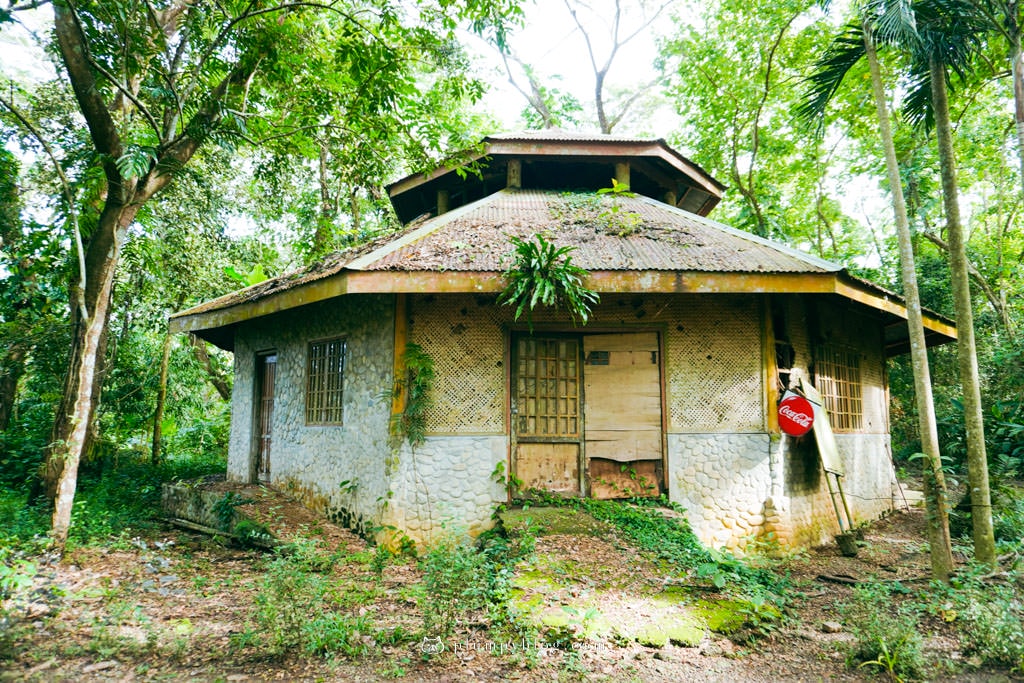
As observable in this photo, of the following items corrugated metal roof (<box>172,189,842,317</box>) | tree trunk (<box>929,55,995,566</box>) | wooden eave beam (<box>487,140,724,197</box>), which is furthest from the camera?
wooden eave beam (<box>487,140,724,197</box>)

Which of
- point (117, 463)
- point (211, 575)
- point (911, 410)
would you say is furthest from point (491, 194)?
point (911, 410)

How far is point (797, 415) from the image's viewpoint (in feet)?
23.6

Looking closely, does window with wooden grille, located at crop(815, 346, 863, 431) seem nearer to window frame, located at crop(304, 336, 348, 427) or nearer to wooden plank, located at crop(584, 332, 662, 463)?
wooden plank, located at crop(584, 332, 662, 463)

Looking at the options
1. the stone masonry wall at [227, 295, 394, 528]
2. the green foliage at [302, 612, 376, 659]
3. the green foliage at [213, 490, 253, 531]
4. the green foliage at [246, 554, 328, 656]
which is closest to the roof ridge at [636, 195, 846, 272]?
the stone masonry wall at [227, 295, 394, 528]

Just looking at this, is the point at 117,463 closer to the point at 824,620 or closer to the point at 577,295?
the point at 577,295

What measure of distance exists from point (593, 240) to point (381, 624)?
4805 mm

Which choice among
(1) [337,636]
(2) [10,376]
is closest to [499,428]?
(1) [337,636]

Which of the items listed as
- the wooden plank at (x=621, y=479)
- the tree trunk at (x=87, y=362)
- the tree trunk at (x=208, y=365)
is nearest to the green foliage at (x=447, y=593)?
the wooden plank at (x=621, y=479)

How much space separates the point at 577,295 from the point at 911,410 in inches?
541

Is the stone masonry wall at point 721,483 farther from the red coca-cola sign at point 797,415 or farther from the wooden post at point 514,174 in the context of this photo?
the wooden post at point 514,174

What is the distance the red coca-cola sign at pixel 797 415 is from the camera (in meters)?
7.18

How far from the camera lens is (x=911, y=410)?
15.4 meters

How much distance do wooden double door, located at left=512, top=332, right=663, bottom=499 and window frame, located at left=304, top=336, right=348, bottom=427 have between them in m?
2.44

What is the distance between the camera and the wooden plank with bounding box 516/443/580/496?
23.3 ft
